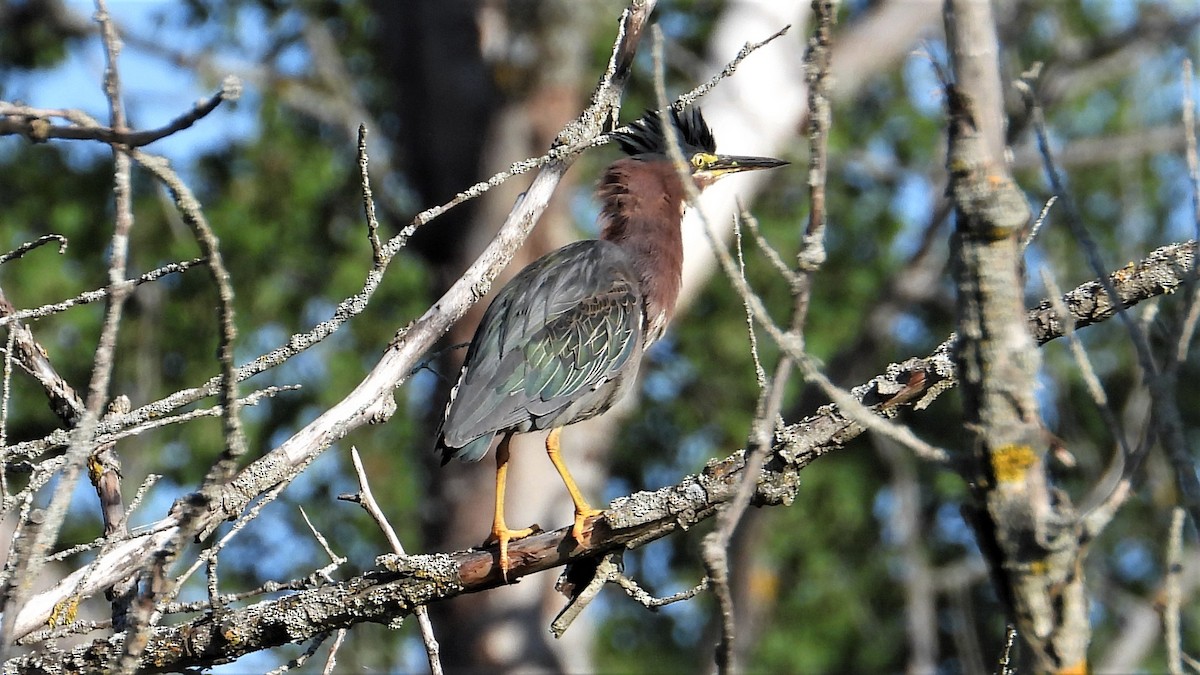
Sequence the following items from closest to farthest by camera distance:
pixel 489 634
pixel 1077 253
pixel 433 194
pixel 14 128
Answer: pixel 14 128
pixel 489 634
pixel 433 194
pixel 1077 253

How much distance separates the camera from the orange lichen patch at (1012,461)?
187cm

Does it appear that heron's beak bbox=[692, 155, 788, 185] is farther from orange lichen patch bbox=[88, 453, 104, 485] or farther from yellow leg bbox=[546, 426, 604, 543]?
orange lichen patch bbox=[88, 453, 104, 485]

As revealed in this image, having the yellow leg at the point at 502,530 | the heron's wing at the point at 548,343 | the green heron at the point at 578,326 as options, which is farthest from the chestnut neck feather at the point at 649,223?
the yellow leg at the point at 502,530

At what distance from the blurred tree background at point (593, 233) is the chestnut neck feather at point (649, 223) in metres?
3.74

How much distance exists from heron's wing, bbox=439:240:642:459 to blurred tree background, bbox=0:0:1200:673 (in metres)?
4.37

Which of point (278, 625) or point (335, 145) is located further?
point (335, 145)

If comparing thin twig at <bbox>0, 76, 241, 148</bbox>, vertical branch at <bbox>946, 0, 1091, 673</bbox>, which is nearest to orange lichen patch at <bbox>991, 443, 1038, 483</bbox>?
vertical branch at <bbox>946, 0, 1091, 673</bbox>

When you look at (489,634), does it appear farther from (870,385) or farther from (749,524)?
(870,385)

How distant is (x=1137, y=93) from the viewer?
1333 centimetres

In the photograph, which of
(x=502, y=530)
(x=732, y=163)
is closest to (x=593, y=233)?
(x=732, y=163)

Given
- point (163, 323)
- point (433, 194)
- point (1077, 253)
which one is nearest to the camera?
point (433, 194)

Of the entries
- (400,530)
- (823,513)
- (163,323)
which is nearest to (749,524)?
(823,513)

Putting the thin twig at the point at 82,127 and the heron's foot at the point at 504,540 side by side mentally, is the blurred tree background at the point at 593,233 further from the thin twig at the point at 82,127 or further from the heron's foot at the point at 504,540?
the thin twig at the point at 82,127

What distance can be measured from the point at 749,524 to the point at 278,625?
297 inches
